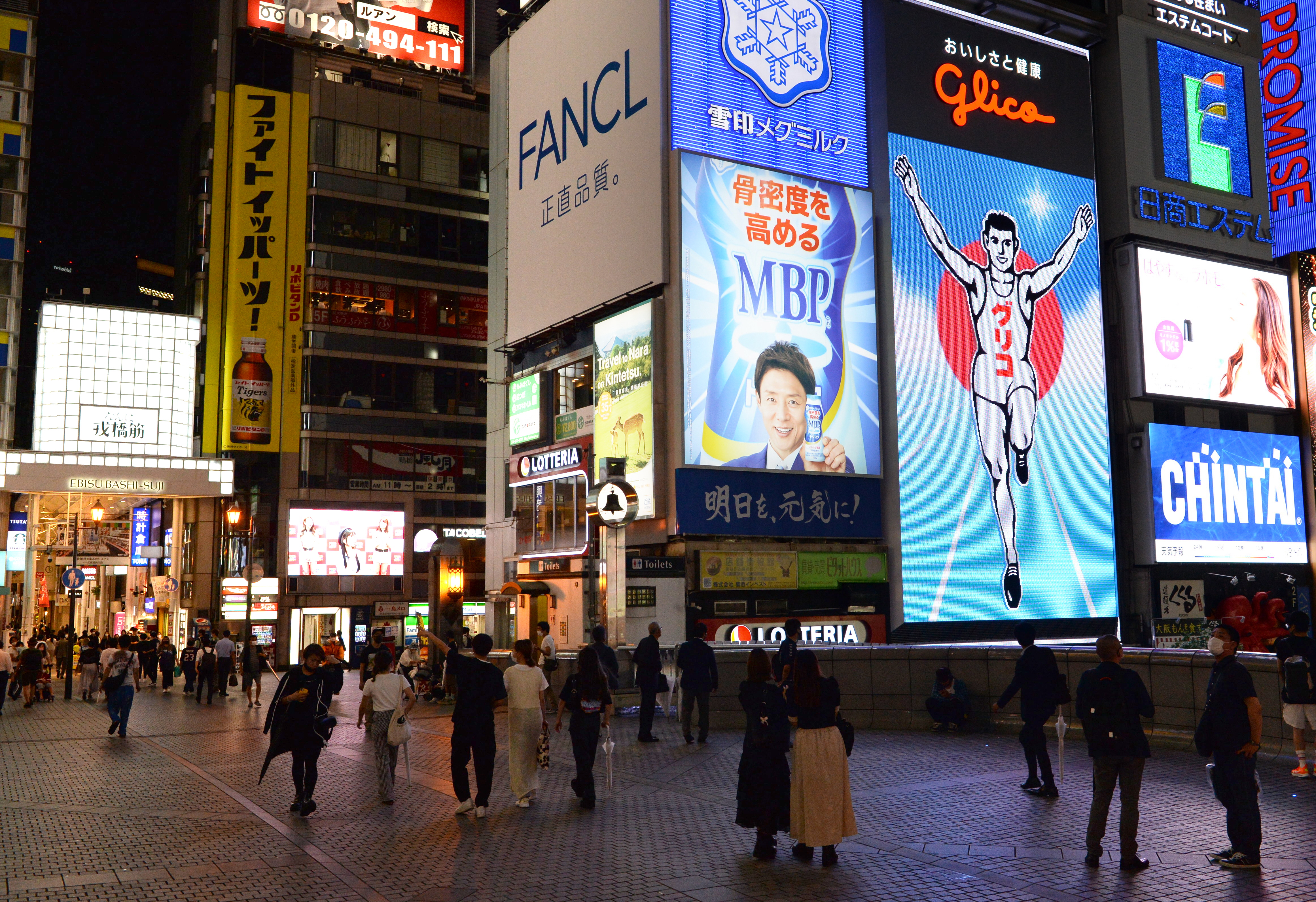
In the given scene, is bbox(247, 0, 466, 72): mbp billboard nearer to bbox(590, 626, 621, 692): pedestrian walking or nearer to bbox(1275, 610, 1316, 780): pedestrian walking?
bbox(590, 626, 621, 692): pedestrian walking

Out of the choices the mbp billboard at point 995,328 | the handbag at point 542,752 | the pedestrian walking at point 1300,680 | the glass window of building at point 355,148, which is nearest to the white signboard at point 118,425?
the glass window of building at point 355,148

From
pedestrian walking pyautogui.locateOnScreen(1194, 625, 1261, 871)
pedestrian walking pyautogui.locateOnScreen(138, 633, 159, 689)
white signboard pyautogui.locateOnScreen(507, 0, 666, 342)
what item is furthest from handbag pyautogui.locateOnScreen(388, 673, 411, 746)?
pedestrian walking pyautogui.locateOnScreen(138, 633, 159, 689)

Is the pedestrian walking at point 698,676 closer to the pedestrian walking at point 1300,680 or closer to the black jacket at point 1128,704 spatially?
the pedestrian walking at point 1300,680

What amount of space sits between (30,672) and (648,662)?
19.2m

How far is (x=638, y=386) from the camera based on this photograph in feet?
107

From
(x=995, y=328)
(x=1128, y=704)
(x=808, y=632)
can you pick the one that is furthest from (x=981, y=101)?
(x=1128, y=704)

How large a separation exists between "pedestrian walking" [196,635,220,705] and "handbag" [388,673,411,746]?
17.6m

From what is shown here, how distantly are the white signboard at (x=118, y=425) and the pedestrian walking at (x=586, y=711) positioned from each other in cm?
4580

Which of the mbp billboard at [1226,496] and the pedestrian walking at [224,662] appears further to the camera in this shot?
the mbp billboard at [1226,496]

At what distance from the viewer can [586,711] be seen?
40.6ft

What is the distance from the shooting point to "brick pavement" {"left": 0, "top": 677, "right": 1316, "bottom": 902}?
8.61 meters

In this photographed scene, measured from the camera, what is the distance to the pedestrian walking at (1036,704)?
12.1 meters

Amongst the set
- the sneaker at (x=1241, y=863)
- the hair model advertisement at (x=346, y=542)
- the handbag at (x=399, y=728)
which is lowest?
the sneaker at (x=1241, y=863)

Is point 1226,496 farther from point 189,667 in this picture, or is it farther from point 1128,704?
point 1128,704
